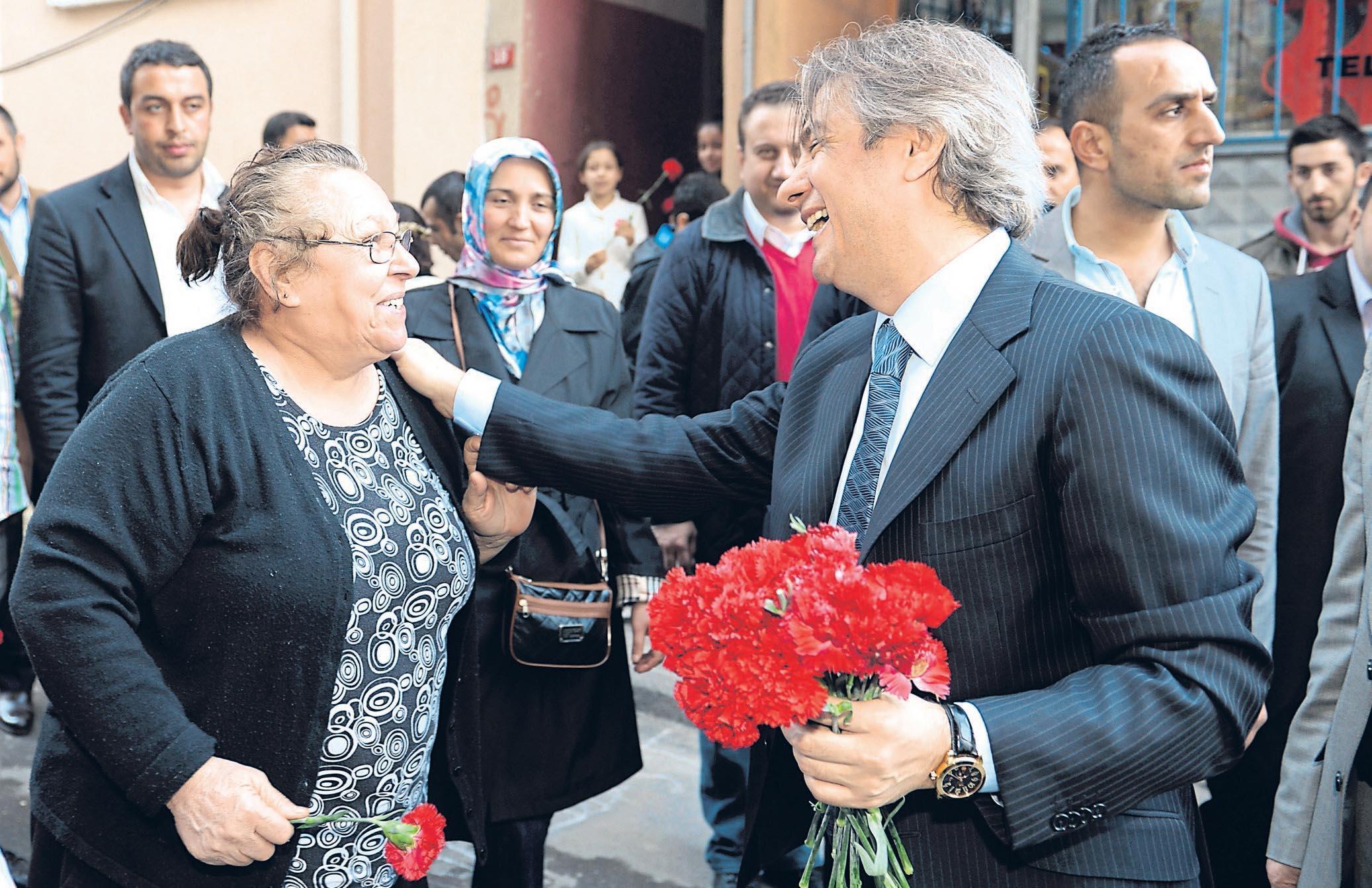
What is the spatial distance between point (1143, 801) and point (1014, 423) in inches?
22.6

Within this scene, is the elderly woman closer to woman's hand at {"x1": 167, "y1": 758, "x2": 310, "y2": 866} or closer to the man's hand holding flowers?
woman's hand at {"x1": 167, "y1": 758, "x2": 310, "y2": 866}

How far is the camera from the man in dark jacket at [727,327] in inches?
159

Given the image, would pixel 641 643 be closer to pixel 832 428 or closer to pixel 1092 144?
pixel 832 428

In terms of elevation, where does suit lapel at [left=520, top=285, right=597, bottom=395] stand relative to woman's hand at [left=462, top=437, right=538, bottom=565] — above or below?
above

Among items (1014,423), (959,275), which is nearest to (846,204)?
(959,275)

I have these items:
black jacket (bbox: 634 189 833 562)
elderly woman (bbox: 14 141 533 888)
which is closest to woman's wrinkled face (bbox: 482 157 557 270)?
black jacket (bbox: 634 189 833 562)

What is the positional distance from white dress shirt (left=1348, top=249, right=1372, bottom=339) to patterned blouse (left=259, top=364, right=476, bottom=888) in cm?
257

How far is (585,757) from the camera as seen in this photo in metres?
3.37

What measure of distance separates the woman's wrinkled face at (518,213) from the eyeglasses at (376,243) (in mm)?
1144

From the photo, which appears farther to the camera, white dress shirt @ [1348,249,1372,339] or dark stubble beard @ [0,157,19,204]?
dark stubble beard @ [0,157,19,204]

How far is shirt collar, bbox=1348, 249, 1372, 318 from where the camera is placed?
343 centimetres

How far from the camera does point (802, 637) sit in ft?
5.07

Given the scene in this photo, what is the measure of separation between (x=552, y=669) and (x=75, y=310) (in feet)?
7.35

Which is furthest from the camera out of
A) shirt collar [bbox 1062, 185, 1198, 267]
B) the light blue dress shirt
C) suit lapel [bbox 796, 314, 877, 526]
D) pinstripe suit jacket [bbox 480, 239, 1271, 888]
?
the light blue dress shirt
